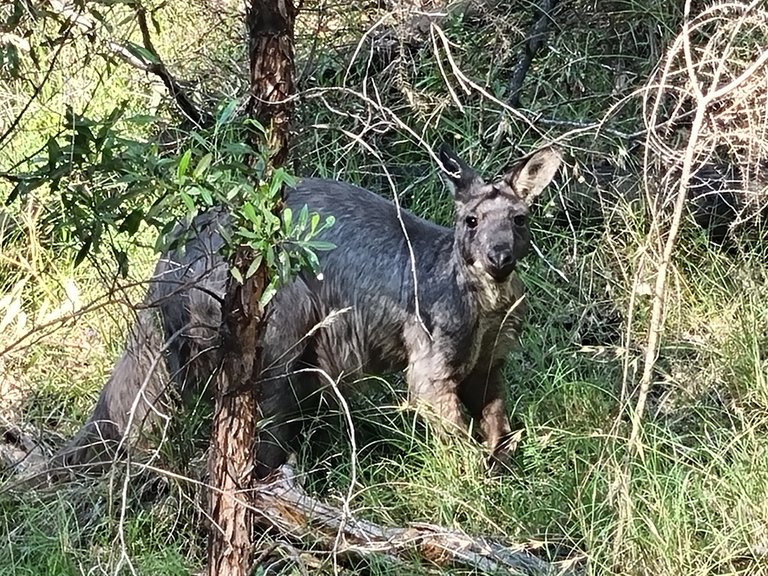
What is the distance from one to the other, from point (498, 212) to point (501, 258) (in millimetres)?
237

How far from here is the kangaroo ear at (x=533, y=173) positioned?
492 cm

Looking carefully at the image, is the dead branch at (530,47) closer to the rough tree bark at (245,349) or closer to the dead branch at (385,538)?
the dead branch at (385,538)

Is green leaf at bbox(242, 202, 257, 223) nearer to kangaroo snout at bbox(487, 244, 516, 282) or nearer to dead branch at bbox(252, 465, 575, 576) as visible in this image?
dead branch at bbox(252, 465, 575, 576)

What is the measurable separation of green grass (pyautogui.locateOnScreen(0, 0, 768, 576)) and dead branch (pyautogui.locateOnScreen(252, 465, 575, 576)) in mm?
67

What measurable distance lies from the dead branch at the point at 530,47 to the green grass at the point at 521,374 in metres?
0.13

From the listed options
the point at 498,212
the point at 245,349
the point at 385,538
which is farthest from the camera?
the point at 498,212

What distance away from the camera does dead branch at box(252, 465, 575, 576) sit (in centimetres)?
396

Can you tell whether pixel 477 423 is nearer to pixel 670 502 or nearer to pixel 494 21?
pixel 670 502

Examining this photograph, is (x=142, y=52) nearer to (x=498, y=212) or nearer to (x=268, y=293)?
(x=268, y=293)

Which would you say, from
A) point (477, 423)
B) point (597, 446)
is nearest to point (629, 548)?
point (597, 446)

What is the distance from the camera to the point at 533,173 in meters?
4.97

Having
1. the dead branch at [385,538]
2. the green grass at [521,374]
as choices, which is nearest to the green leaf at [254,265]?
the green grass at [521,374]

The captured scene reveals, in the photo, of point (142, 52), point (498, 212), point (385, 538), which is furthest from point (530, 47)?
point (142, 52)

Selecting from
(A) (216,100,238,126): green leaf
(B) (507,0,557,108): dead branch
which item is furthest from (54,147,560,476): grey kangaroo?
(A) (216,100,238,126): green leaf
